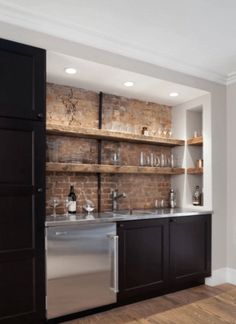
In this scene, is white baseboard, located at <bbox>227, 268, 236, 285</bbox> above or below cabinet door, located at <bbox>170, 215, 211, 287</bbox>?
below

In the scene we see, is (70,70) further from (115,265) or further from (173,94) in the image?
(115,265)

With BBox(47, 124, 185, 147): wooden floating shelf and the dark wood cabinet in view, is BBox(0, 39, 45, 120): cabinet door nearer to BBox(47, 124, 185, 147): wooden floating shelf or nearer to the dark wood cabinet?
BBox(47, 124, 185, 147): wooden floating shelf

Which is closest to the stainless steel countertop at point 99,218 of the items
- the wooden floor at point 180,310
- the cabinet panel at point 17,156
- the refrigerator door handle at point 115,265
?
the refrigerator door handle at point 115,265

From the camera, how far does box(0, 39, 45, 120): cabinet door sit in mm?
2354

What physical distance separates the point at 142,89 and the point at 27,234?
7.21ft

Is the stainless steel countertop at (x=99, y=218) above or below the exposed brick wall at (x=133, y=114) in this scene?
below

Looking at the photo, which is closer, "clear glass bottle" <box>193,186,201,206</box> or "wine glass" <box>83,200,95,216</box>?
"wine glass" <box>83,200,95,216</box>

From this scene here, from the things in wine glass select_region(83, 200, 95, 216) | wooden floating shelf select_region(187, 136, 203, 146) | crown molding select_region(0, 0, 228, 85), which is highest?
crown molding select_region(0, 0, 228, 85)

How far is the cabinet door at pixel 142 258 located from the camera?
298 centimetres

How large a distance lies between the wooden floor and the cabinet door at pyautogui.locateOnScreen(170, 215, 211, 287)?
0.21 m

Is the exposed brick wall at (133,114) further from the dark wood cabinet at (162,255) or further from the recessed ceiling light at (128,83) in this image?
the dark wood cabinet at (162,255)

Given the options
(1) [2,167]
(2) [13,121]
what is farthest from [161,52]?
(1) [2,167]

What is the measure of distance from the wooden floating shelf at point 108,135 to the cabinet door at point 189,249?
1060mm

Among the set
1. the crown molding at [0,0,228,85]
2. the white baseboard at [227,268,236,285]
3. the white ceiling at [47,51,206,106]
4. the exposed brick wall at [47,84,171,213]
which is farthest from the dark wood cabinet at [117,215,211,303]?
the crown molding at [0,0,228,85]
